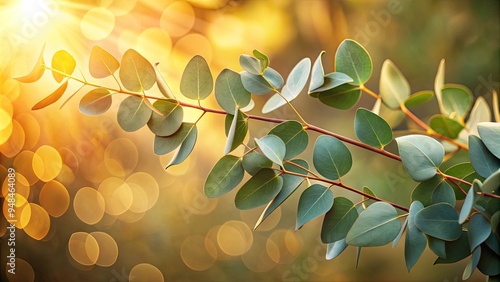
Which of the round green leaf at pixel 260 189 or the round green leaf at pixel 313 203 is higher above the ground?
the round green leaf at pixel 260 189

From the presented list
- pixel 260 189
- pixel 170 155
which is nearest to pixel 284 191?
pixel 260 189

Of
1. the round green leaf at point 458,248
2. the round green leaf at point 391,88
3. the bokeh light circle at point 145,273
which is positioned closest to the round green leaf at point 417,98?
the round green leaf at point 391,88

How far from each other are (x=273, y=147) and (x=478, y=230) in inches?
3.2

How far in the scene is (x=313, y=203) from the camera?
20cm

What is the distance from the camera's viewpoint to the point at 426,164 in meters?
0.19

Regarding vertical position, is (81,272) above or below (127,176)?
below

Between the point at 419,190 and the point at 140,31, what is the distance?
0.61m

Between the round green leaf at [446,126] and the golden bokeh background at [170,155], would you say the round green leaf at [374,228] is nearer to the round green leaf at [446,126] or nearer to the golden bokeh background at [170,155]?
the round green leaf at [446,126]

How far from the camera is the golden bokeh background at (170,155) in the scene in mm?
700

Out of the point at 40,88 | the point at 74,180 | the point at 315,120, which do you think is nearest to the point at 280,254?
the point at 315,120

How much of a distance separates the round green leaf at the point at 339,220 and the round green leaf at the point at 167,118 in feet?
0.25

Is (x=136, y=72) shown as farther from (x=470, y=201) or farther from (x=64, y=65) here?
(x=470, y=201)

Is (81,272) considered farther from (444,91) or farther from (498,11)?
(498,11)

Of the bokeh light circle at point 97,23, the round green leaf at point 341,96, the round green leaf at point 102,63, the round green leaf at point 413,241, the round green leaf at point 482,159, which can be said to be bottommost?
the round green leaf at point 413,241
